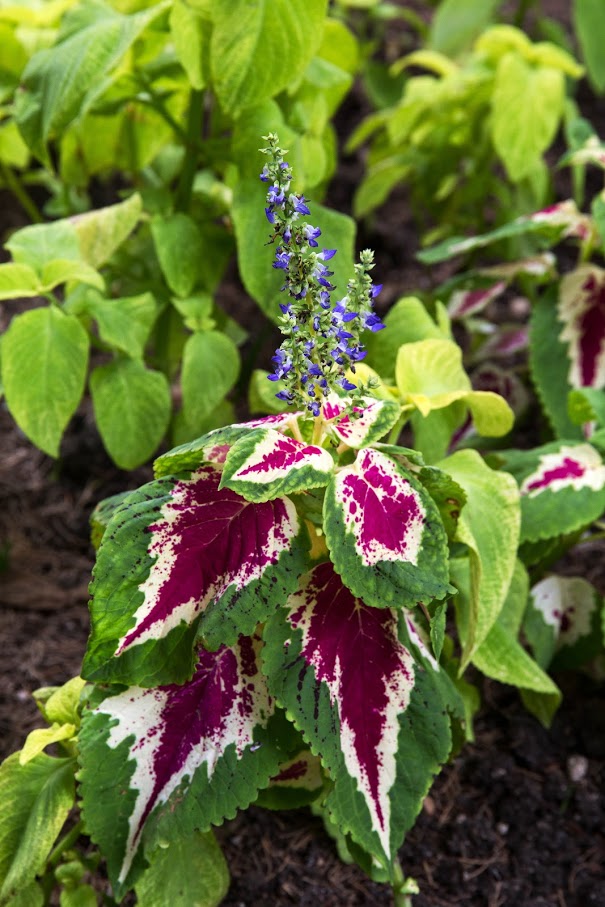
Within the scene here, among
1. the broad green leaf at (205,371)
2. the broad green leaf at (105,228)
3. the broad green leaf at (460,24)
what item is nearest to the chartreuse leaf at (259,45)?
the broad green leaf at (105,228)

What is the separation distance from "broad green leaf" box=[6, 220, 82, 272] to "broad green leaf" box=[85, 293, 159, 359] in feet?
0.23

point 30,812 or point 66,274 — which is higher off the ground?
point 66,274

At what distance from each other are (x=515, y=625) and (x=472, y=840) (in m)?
0.31

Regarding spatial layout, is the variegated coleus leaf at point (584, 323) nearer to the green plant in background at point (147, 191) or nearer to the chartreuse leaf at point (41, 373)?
the green plant in background at point (147, 191)

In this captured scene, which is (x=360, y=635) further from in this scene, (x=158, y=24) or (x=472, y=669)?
(x=158, y=24)

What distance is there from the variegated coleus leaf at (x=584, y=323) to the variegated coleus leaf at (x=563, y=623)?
0.34 m

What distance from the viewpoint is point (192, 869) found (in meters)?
1.15

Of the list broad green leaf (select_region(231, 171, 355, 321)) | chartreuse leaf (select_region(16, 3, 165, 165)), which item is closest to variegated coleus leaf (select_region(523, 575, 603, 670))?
broad green leaf (select_region(231, 171, 355, 321))

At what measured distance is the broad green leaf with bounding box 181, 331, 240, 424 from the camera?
1.52m

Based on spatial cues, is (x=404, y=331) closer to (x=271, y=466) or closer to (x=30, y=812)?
(x=271, y=466)

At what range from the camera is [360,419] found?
1.03 metres

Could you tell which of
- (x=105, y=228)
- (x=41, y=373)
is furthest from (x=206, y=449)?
(x=105, y=228)

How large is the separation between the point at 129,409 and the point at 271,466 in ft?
1.88

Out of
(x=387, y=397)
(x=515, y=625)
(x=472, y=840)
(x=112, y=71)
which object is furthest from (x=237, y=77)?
(x=472, y=840)
